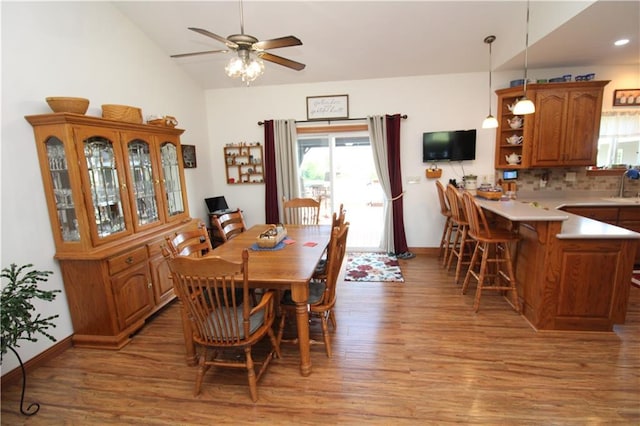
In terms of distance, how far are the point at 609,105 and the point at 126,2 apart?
5.86 metres

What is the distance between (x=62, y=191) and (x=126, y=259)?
71cm

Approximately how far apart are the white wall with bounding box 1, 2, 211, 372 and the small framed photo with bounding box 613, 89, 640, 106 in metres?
5.90

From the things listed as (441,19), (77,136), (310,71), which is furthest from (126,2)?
(441,19)

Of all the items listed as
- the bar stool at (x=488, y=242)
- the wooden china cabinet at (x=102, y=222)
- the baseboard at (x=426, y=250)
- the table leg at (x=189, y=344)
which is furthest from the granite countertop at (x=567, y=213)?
the wooden china cabinet at (x=102, y=222)

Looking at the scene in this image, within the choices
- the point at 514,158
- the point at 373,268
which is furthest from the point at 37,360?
the point at 514,158

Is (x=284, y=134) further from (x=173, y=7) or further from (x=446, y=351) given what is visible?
(x=446, y=351)

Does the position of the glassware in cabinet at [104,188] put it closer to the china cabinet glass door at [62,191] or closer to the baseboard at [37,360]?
the china cabinet glass door at [62,191]

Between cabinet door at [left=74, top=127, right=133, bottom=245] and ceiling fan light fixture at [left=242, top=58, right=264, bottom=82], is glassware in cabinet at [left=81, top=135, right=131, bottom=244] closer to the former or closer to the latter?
cabinet door at [left=74, top=127, right=133, bottom=245]

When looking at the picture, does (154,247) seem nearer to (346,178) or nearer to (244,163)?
(244,163)

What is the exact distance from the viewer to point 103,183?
2.59m

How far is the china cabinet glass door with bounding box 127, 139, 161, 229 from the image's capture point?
283 cm

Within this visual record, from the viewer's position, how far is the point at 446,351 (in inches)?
90.2

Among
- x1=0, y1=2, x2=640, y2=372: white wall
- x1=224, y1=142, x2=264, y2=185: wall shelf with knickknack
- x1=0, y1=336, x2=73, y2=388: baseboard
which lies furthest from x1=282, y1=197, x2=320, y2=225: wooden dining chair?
x1=0, y1=336, x2=73, y2=388: baseboard

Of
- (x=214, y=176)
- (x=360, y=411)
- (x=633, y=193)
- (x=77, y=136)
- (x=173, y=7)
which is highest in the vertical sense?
(x=173, y=7)
